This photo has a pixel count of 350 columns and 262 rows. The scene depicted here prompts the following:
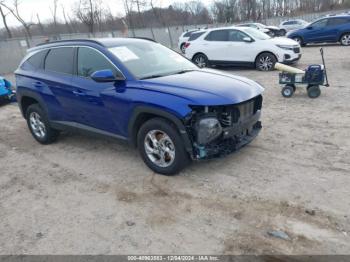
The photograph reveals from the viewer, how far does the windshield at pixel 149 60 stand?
15.5 ft

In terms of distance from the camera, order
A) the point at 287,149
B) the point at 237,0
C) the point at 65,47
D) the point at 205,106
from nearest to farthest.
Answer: the point at 205,106, the point at 287,149, the point at 65,47, the point at 237,0

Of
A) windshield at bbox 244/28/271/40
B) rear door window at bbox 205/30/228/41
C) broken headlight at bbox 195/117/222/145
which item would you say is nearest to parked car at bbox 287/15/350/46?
windshield at bbox 244/28/271/40

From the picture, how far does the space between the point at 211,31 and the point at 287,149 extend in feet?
30.7

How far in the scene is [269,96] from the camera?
27.6 feet

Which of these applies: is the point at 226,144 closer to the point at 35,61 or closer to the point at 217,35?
the point at 35,61

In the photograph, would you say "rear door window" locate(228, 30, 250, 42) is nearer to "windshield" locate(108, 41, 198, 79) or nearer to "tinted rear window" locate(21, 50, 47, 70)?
"windshield" locate(108, 41, 198, 79)

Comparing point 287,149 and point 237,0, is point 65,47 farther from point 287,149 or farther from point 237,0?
point 237,0

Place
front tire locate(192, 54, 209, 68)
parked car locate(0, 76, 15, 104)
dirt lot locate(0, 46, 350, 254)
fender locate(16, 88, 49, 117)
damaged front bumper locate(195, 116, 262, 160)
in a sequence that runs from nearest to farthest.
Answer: dirt lot locate(0, 46, 350, 254) → damaged front bumper locate(195, 116, 262, 160) → fender locate(16, 88, 49, 117) → parked car locate(0, 76, 15, 104) → front tire locate(192, 54, 209, 68)

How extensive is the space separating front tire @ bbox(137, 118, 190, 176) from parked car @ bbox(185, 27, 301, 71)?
871 cm

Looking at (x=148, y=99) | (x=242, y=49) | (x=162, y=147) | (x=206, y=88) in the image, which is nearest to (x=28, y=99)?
(x=148, y=99)

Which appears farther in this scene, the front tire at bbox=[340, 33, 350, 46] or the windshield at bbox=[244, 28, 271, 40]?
the front tire at bbox=[340, 33, 350, 46]

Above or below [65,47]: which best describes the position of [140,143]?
below

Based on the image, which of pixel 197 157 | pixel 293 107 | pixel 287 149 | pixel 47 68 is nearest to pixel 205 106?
pixel 197 157

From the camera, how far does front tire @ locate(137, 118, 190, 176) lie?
420 cm
